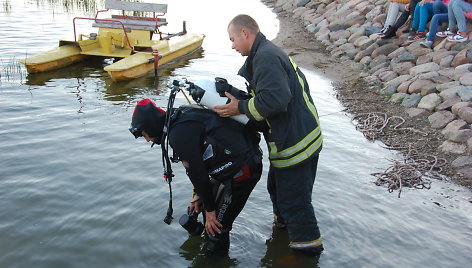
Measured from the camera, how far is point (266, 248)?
470 centimetres

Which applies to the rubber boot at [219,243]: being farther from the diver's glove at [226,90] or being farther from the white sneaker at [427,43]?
the white sneaker at [427,43]

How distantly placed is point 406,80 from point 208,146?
6.90 meters

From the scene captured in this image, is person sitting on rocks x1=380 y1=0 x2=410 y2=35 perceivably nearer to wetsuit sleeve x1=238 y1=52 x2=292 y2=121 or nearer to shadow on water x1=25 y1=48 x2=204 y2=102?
shadow on water x1=25 y1=48 x2=204 y2=102

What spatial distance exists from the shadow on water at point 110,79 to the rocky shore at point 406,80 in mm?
4011

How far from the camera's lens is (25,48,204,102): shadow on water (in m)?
10.2

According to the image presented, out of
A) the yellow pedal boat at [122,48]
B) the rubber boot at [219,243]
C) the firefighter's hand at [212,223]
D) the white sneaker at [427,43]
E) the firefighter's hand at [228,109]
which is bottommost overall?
the rubber boot at [219,243]

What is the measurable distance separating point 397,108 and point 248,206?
4377 millimetres

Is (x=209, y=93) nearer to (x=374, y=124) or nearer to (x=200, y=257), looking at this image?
(x=200, y=257)

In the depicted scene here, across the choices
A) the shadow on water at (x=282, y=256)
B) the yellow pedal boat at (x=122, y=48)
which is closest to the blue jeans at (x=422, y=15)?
the yellow pedal boat at (x=122, y=48)


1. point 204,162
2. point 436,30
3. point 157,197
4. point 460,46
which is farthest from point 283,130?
point 436,30

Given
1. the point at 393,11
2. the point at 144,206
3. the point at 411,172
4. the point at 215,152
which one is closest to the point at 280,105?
the point at 215,152

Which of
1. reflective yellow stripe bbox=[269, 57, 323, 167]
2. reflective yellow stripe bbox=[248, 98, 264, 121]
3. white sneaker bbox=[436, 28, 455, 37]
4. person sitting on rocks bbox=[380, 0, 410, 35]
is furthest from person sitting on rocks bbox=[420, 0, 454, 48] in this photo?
reflective yellow stripe bbox=[248, 98, 264, 121]

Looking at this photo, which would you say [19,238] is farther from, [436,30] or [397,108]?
[436,30]

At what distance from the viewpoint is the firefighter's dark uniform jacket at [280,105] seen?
339cm
